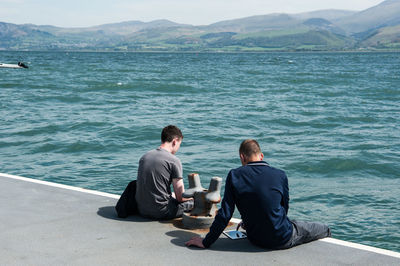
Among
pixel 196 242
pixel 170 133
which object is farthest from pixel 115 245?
pixel 170 133

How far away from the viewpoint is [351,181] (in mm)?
13625

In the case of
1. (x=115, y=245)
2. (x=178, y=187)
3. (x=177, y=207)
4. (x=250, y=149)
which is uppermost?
(x=250, y=149)

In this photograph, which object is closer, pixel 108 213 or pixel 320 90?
pixel 108 213

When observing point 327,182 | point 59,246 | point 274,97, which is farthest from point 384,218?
point 274,97

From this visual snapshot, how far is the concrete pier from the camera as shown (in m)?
5.21

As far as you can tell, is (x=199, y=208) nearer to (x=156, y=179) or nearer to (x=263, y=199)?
(x=156, y=179)

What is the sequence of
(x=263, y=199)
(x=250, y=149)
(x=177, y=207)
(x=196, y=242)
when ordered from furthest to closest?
1. (x=177, y=207)
2. (x=196, y=242)
3. (x=250, y=149)
4. (x=263, y=199)

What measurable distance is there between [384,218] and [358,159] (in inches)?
240

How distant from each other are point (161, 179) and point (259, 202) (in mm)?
1548

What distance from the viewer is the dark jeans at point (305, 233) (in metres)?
5.54

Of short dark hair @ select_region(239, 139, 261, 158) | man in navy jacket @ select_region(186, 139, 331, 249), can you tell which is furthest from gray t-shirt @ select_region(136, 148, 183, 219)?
short dark hair @ select_region(239, 139, 261, 158)

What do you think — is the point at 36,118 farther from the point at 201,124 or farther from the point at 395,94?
the point at 395,94

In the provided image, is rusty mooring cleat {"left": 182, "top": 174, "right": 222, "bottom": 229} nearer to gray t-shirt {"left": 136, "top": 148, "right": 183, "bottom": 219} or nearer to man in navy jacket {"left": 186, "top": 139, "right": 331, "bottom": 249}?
gray t-shirt {"left": 136, "top": 148, "right": 183, "bottom": 219}

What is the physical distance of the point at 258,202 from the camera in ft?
17.5
